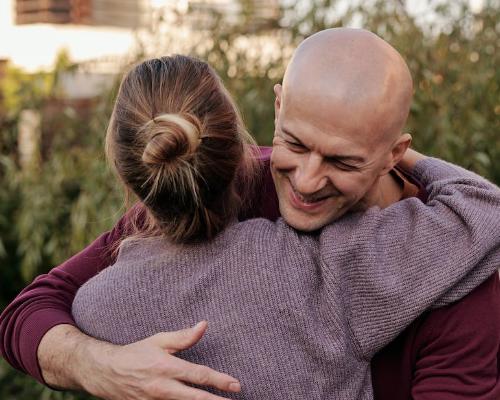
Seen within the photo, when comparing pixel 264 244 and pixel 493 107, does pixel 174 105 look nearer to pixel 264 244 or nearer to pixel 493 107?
pixel 264 244

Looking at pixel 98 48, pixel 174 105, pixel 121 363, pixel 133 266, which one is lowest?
pixel 98 48

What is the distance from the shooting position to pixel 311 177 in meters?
2.14

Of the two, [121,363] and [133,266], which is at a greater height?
[133,266]

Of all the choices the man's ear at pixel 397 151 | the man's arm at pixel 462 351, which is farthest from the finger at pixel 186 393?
the man's ear at pixel 397 151

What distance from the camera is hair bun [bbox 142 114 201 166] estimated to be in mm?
1995

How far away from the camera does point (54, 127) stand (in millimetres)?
5113

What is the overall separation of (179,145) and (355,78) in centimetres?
44

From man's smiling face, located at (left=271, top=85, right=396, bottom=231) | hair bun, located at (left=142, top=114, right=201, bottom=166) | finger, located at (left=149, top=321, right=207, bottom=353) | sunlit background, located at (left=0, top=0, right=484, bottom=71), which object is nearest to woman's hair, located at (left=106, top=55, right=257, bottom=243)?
hair bun, located at (left=142, top=114, right=201, bottom=166)

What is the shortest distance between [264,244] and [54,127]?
10.6ft

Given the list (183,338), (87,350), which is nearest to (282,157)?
(183,338)

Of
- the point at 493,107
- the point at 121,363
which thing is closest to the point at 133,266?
the point at 121,363

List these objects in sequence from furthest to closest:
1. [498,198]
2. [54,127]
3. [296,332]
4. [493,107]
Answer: [54,127], [493,107], [498,198], [296,332]

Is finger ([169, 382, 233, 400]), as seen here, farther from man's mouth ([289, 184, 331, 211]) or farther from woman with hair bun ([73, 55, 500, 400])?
man's mouth ([289, 184, 331, 211])

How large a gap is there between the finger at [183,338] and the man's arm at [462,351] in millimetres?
487
